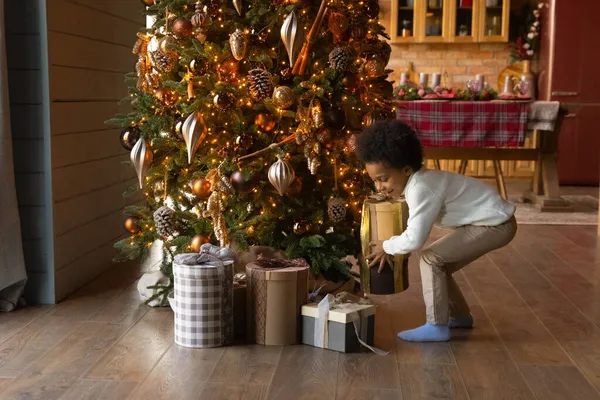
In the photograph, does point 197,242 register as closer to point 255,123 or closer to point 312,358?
point 255,123

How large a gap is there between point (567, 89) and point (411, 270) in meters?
4.71

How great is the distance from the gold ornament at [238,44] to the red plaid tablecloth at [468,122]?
3475 mm

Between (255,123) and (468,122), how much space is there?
141 inches

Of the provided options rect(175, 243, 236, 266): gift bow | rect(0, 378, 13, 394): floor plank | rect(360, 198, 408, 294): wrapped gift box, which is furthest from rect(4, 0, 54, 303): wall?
rect(360, 198, 408, 294): wrapped gift box

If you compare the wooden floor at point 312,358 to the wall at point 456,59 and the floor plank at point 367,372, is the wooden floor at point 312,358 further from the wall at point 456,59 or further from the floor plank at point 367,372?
the wall at point 456,59

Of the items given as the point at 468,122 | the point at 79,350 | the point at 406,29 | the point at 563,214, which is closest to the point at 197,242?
the point at 79,350

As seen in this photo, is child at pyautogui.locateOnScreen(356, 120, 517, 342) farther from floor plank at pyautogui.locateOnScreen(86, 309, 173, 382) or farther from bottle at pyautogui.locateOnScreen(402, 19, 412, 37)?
bottle at pyautogui.locateOnScreen(402, 19, 412, 37)

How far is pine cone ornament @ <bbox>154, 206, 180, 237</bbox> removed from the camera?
143 inches

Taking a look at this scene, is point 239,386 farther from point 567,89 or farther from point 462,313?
point 567,89

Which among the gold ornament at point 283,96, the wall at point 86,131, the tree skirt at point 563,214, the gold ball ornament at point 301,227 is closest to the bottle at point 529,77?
the tree skirt at point 563,214

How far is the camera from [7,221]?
11.8 ft

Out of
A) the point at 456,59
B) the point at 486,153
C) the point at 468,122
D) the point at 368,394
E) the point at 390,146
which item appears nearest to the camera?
the point at 368,394

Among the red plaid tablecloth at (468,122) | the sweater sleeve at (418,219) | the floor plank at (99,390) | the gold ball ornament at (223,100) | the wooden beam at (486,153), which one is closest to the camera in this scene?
the floor plank at (99,390)

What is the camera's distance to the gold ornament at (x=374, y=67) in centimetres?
372
